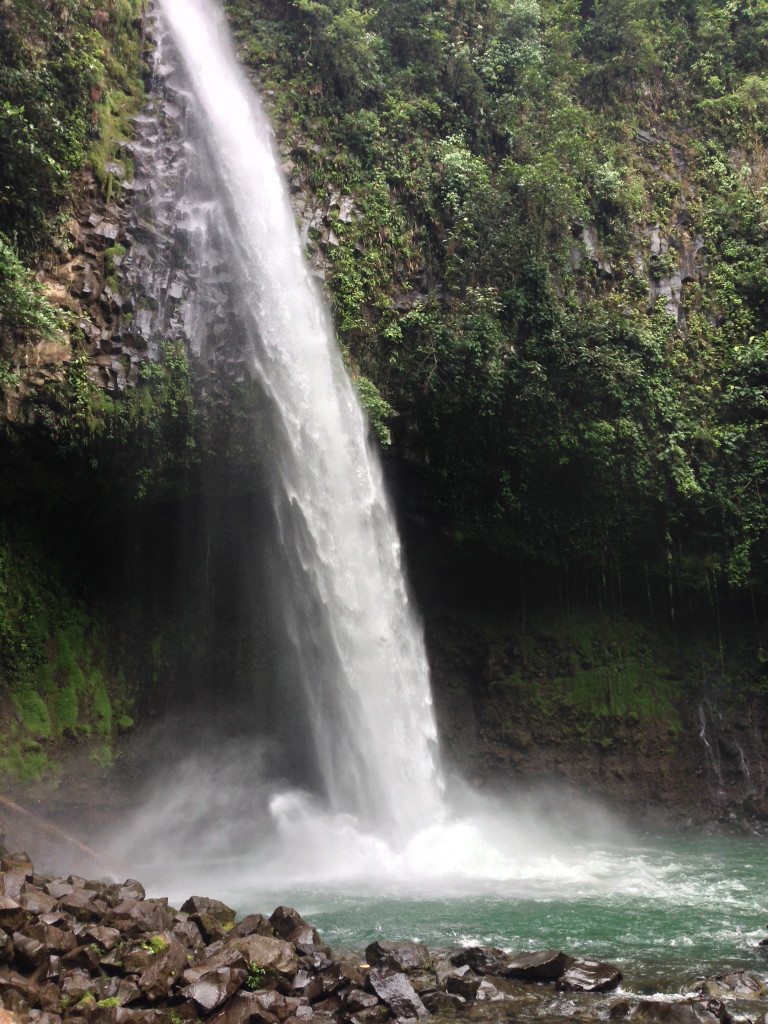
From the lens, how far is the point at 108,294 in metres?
12.0

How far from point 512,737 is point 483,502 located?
4.47 metres

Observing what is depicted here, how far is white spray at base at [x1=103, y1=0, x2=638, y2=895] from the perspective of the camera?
11422 mm

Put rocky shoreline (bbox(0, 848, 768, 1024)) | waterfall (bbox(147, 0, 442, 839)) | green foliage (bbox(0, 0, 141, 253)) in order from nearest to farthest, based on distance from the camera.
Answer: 1. rocky shoreline (bbox(0, 848, 768, 1024))
2. green foliage (bbox(0, 0, 141, 253))
3. waterfall (bbox(147, 0, 442, 839))

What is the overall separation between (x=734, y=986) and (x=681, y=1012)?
0.87 metres

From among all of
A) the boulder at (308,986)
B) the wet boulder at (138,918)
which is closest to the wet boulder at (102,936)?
the wet boulder at (138,918)

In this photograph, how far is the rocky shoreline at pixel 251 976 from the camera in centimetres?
560

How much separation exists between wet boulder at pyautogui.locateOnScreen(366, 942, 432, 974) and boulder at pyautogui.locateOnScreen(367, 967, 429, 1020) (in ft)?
0.98

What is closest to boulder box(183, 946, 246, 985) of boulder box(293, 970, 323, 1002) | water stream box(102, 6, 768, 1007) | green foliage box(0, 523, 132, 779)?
boulder box(293, 970, 323, 1002)

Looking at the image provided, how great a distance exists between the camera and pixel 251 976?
20.1 feet

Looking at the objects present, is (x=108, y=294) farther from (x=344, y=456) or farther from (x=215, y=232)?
(x=344, y=456)

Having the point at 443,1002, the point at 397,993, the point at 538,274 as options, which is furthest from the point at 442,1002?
the point at 538,274

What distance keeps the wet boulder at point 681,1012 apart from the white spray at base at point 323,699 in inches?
202

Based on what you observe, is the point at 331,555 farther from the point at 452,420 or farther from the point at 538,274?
the point at 538,274

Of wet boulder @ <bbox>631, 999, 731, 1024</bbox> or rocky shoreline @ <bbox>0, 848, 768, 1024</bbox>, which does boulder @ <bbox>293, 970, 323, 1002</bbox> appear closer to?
rocky shoreline @ <bbox>0, 848, 768, 1024</bbox>
